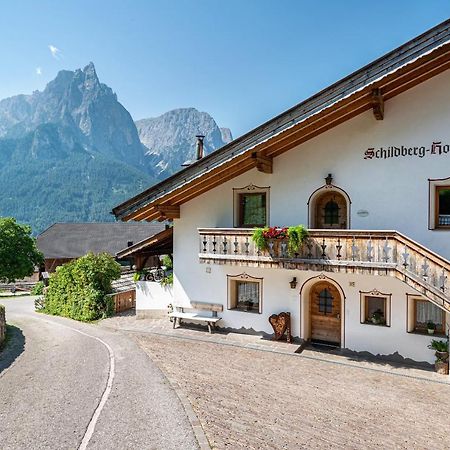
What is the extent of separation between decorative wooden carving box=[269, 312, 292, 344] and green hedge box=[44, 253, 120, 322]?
8637mm

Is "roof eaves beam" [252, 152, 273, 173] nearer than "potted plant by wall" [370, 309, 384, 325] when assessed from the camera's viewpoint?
No

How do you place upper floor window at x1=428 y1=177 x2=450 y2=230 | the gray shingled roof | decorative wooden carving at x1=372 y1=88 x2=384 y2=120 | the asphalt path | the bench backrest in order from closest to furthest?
1. the asphalt path
2. decorative wooden carving at x1=372 y1=88 x2=384 y2=120
3. upper floor window at x1=428 y1=177 x2=450 y2=230
4. the bench backrest
5. the gray shingled roof

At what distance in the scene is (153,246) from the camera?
17109mm

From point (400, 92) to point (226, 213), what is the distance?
7.21 metres

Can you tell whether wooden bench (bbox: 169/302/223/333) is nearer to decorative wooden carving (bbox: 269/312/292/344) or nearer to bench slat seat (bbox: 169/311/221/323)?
bench slat seat (bbox: 169/311/221/323)

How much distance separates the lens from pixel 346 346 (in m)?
12.4

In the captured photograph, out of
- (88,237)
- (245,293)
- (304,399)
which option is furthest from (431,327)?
(88,237)

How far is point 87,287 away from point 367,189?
13643 millimetres

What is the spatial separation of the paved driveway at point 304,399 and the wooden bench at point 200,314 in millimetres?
1717

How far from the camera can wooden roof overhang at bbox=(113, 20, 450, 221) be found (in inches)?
419

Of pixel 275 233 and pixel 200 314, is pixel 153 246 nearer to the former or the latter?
pixel 200 314

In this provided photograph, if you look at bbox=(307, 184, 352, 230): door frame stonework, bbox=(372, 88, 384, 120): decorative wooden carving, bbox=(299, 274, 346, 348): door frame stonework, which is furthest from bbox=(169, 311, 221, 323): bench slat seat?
bbox=(372, 88, 384, 120): decorative wooden carving

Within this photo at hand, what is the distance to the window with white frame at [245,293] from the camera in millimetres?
14117

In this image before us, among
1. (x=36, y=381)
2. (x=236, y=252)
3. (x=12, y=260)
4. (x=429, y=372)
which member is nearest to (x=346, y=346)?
(x=429, y=372)
